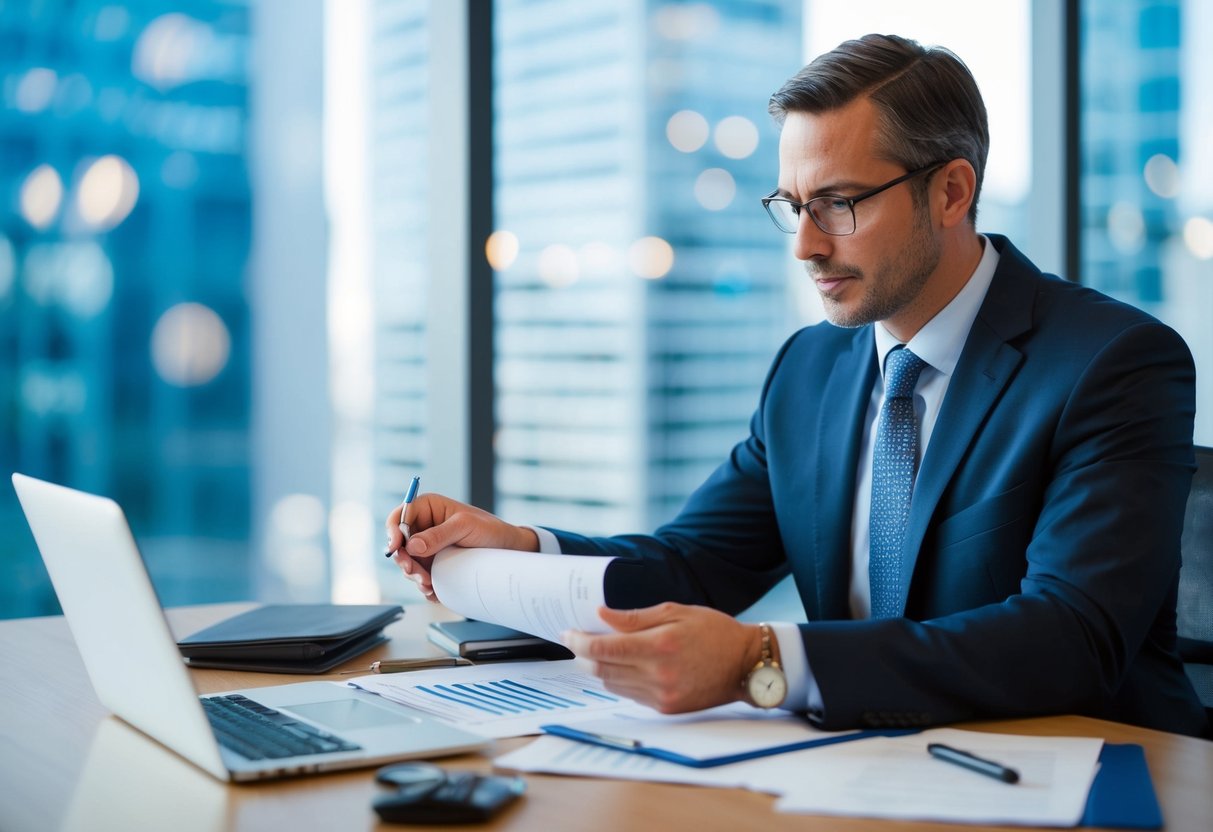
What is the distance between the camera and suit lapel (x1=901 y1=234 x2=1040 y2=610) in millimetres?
1526

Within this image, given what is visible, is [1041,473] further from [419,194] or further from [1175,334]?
[419,194]

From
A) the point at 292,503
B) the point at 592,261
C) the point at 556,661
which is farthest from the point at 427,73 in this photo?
the point at 556,661

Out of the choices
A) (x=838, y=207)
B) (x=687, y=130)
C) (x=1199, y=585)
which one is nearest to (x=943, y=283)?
(x=838, y=207)

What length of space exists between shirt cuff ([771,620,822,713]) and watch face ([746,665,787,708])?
16 mm

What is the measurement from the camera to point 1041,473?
4.80 ft

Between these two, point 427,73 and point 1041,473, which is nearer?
point 1041,473

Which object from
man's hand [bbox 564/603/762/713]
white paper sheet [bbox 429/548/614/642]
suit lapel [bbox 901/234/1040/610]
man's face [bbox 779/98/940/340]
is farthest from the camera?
man's face [bbox 779/98/940/340]

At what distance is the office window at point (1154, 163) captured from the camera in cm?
377

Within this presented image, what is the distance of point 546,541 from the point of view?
5.57 feet

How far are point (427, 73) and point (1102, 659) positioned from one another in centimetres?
198

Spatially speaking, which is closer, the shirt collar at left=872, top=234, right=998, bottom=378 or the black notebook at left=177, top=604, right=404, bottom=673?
the black notebook at left=177, top=604, right=404, bottom=673

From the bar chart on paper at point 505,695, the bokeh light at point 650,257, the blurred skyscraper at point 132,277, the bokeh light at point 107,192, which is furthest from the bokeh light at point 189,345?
the bar chart on paper at point 505,695

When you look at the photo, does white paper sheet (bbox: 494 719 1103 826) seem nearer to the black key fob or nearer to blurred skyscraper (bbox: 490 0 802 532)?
the black key fob

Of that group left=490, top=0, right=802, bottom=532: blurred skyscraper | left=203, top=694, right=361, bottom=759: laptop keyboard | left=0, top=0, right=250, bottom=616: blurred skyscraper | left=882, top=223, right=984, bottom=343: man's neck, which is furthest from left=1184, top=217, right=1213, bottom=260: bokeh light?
left=203, top=694, right=361, bottom=759: laptop keyboard
